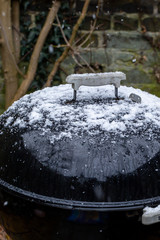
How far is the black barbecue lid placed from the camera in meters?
1.12

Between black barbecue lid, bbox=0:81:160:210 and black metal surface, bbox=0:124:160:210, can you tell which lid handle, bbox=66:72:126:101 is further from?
Answer: black metal surface, bbox=0:124:160:210

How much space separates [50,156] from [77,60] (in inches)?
115

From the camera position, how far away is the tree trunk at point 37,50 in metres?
3.72

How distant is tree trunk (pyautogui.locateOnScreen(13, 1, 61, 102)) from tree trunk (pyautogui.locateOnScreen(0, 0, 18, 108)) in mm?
181

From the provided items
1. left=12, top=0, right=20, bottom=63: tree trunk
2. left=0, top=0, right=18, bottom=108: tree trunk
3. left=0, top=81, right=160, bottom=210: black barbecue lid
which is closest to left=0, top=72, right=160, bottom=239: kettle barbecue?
left=0, top=81, right=160, bottom=210: black barbecue lid

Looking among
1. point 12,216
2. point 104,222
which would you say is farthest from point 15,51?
point 104,222

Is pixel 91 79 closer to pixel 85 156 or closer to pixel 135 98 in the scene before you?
pixel 135 98

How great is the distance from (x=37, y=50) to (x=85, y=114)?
2.73 m

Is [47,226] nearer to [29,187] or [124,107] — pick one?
[29,187]

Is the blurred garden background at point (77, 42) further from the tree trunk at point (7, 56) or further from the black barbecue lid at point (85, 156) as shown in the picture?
the black barbecue lid at point (85, 156)

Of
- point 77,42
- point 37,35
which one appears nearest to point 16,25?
point 37,35

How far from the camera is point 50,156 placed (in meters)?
1.18

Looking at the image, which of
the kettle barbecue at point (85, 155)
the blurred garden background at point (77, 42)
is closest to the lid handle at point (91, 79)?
the kettle barbecue at point (85, 155)

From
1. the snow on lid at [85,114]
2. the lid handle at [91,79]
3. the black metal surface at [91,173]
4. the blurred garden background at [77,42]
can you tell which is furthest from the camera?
the blurred garden background at [77,42]
